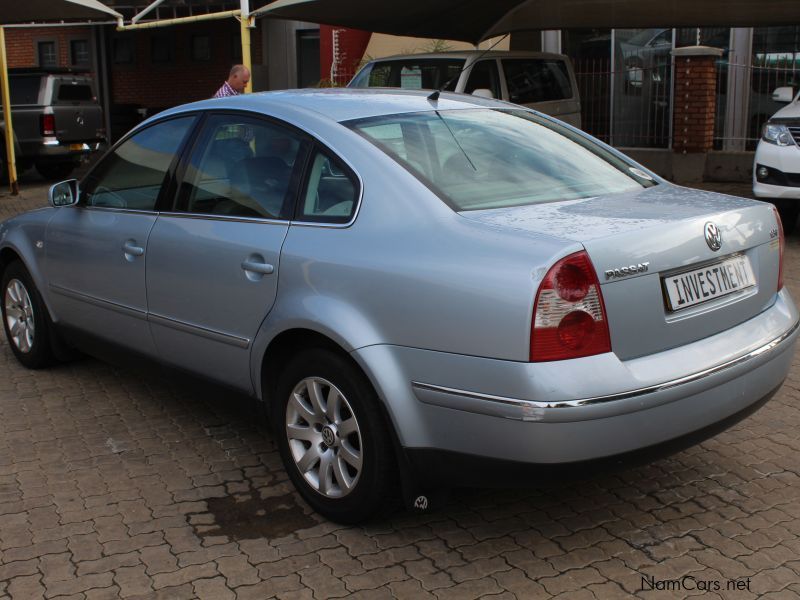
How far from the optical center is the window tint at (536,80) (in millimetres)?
11672

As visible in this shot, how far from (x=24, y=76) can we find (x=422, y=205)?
14893mm

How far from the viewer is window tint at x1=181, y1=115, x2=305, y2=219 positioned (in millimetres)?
3996

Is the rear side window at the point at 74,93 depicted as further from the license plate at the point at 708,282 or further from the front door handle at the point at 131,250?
the license plate at the point at 708,282

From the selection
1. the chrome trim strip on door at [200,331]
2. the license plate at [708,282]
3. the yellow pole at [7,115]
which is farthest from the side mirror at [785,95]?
the yellow pole at [7,115]

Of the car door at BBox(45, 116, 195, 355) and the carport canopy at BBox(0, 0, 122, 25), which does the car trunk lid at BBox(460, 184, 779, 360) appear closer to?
the car door at BBox(45, 116, 195, 355)

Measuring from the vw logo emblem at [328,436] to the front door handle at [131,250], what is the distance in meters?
1.43

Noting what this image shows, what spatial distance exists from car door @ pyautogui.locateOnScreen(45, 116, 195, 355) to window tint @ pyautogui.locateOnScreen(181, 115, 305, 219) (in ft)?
0.73

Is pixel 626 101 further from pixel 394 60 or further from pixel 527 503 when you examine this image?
pixel 527 503

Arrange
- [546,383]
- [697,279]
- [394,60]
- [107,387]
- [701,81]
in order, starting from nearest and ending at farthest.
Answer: [546,383] → [697,279] → [107,387] → [394,60] → [701,81]

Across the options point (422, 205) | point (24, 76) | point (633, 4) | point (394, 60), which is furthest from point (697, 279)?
point (24, 76)

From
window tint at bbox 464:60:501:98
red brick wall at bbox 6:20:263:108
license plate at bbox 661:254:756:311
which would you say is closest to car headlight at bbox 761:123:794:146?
window tint at bbox 464:60:501:98

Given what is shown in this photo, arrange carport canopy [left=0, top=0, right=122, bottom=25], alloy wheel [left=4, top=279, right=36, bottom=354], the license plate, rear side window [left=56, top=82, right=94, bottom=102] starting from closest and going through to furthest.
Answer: the license plate, alloy wheel [left=4, top=279, right=36, bottom=354], carport canopy [left=0, top=0, right=122, bottom=25], rear side window [left=56, top=82, right=94, bottom=102]

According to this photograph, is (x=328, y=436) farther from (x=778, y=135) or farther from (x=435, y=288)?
(x=778, y=135)

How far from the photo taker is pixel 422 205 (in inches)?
136
